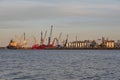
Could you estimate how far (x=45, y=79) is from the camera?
4706 cm

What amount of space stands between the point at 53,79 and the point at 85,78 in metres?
4.47

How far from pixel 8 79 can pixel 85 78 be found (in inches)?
393

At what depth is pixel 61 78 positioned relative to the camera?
47938 mm

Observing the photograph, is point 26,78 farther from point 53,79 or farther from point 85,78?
point 85,78

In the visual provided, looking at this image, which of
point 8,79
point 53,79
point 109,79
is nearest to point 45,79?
point 53,79

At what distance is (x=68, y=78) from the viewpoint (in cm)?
4819

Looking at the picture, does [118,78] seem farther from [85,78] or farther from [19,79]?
[19,79]

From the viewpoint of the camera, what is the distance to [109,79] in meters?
47.6

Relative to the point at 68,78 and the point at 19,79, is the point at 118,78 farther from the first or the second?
the point at 19,79

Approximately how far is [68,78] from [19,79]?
20.8 ft

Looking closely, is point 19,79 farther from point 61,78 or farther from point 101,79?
point 101,79

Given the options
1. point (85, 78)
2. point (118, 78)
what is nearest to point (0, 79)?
point (85, 78)

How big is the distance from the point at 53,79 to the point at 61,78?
1380 millimetres

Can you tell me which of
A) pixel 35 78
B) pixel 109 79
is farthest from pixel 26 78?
pixel 109 79
